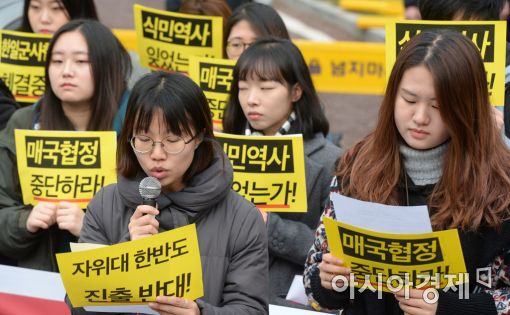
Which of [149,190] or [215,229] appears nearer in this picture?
[149,190]

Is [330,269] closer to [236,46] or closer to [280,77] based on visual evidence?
[280,77]

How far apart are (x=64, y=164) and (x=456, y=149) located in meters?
2.26

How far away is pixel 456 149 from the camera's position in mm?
3951

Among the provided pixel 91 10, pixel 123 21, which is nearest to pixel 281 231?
pixel 91 10

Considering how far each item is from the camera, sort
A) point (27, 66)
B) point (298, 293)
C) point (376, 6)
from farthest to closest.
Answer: point (376, 6) → point (27, 66) → point (298, 293)

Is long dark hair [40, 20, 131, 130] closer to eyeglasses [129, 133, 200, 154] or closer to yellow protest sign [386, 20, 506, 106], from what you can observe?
yellow protest sign [386, 20, 506, 106]

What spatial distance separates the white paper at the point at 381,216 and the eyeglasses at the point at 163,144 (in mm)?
588

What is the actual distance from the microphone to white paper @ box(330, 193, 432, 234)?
633 mm

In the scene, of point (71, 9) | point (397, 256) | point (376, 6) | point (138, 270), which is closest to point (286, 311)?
point (397, 256)

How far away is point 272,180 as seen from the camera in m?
5.30

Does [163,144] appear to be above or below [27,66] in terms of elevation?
above

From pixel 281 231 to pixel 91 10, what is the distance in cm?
271

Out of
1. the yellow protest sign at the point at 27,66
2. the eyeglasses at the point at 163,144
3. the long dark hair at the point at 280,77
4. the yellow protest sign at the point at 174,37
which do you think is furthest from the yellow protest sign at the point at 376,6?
the eyeglasses at the point at 163,144

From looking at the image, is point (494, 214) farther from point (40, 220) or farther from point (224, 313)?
point (40, 220)
